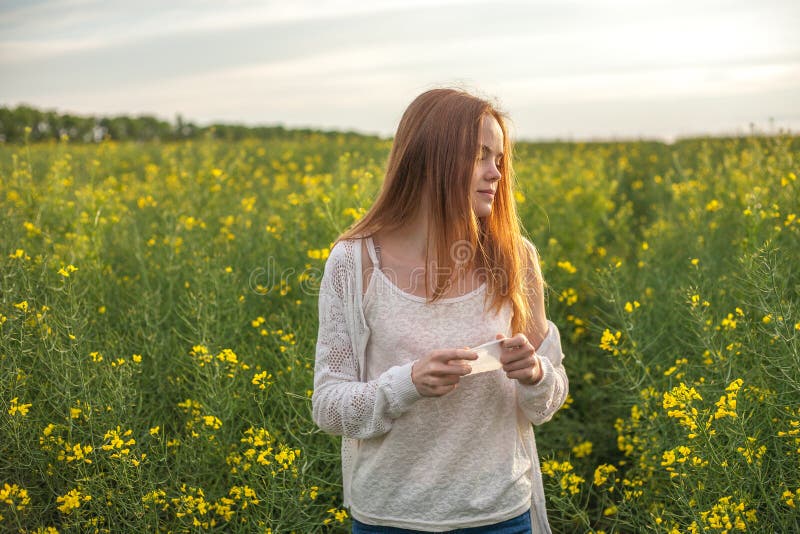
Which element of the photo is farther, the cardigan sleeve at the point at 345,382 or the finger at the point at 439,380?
the cardigan sleeve at the point at 345,382

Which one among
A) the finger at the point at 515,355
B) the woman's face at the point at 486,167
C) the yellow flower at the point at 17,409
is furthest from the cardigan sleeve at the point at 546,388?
the yellow flower at the point at 17,409

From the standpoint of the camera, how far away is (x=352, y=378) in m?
1.78

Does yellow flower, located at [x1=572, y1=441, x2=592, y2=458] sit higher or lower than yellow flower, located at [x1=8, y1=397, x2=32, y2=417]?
lower

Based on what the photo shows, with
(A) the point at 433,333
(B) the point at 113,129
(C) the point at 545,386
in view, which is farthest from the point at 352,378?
(B) the point at 113,129

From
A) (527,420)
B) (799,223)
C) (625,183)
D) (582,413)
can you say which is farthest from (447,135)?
(625,183)

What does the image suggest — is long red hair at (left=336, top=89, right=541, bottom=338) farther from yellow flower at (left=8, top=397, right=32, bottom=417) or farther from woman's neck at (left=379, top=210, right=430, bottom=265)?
yellow flower at (left=8, top=397, right=32, bottom=417)

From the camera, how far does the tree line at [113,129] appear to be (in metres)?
15.3

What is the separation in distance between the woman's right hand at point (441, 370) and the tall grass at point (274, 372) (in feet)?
3.51

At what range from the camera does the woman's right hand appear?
154 centimetres

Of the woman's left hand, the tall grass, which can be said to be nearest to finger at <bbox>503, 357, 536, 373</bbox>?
the woman's left hand

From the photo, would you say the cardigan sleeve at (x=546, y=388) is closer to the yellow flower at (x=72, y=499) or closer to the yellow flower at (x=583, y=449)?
the yellow flower at (x=72, y=499)

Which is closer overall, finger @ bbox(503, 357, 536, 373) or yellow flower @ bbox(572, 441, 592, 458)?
finger @ bbox(503, 357, 536, 373)

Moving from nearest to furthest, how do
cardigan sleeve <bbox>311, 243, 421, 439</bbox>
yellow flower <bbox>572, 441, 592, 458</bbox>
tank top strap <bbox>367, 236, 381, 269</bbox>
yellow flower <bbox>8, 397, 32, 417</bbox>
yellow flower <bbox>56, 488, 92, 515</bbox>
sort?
cardigan sleeve <bbox>311, 243, 421, 439</bbox>
tank top strap <bbox>367, 236, 381, 269</bbox>
yellow flower <bbox>56, 488, 92, 515</bbox>
yellow flower <bbox>8, 397, 32, 417</bbox>
yellow flower <bbox>572, 441, 592, 458</bbox>

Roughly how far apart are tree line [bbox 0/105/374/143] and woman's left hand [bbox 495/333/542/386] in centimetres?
1356
